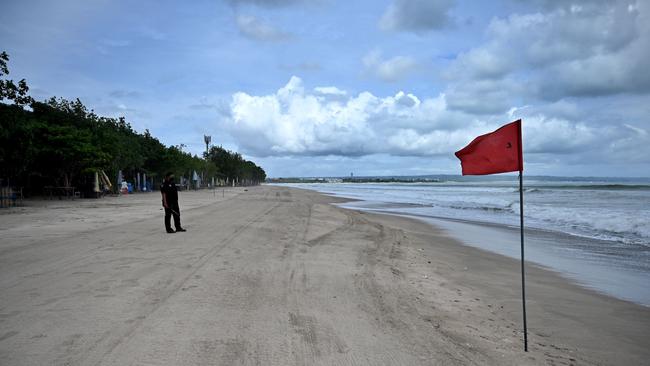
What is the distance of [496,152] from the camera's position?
496 centimetres

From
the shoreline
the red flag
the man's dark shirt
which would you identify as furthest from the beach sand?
the man's dark shirt

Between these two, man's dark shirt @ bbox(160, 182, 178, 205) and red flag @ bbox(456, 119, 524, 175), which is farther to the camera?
man's dark shirt @ bbox(160, 182, 178, 205)

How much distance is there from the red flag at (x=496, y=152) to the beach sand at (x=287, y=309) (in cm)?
194

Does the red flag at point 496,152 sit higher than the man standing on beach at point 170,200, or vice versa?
the red flag at point 496,152

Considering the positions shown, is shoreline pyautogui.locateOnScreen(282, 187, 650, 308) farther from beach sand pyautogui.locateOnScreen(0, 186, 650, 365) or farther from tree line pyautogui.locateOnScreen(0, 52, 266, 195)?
tree line pyautogui.locateOnScreen(0, 52, 266, 195)

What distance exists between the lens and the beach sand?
422cm

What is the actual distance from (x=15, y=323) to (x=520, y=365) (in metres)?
5.35

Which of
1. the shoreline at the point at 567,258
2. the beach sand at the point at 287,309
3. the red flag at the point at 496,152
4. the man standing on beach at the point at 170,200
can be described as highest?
the red flag at the point at 496,152

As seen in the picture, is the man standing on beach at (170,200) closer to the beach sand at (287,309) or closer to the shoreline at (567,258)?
the beach sand at (287,309)

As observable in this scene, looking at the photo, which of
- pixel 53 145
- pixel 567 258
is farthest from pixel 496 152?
pixel 53 145

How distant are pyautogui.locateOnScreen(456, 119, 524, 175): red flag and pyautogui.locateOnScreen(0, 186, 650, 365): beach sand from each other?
1.94 meters

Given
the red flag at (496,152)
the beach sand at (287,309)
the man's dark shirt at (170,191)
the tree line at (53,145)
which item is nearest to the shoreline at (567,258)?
the beach sand at (287,309)

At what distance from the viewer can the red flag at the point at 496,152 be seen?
4.76 meters

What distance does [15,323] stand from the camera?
4.77 metres
